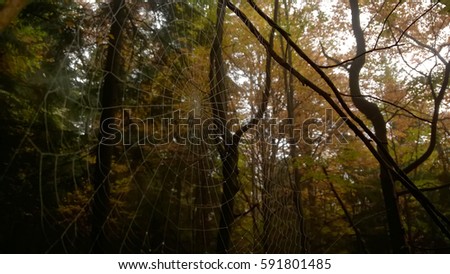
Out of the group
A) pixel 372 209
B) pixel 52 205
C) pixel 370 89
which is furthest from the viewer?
pixel 372 209

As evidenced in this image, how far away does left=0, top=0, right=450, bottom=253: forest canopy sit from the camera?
2604mm

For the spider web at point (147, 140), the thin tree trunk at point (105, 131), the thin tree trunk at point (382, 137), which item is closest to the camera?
the spider web at point (147, 140)

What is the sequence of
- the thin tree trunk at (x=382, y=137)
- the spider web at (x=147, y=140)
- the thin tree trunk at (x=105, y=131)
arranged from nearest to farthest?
the spider web at (x=147, y=140) → the thin tree trunk at (x=382, y=137) → the thin tree trunk at (x=105, y=131)

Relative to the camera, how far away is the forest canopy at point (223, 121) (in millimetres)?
2604

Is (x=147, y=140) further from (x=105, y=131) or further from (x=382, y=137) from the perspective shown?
(x=382, y=137)

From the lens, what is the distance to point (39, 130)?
13.0ft

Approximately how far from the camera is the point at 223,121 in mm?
2604

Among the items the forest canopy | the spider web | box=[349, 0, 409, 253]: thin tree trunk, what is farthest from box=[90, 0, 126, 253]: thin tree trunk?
box=[349, 0, 409, 253]: thin tree trunk

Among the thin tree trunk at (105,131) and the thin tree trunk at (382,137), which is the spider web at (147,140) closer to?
the thin tree trunk at (105,131)

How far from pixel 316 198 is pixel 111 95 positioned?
4118 mm

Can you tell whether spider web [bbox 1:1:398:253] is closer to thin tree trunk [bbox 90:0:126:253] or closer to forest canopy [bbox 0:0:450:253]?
forest canopy [bbox 0:0:450:253]

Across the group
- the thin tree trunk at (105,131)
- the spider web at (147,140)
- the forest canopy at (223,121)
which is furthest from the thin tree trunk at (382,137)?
the thin tree trunk at (105,131)
